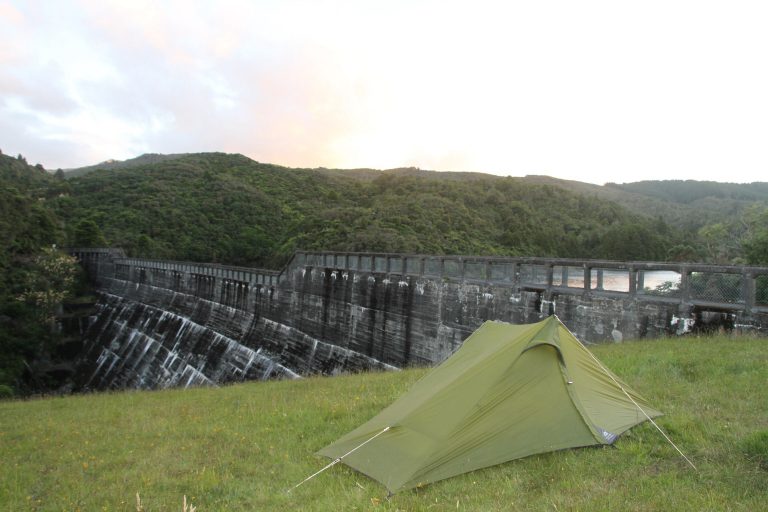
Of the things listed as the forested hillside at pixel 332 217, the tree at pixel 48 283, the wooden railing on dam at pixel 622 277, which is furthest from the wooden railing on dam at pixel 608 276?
the tree at pixel 48 283

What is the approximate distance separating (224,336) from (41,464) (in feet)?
73.8

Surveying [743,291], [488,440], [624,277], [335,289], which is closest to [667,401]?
[488,440]

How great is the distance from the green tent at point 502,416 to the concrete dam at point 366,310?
5.89 meters

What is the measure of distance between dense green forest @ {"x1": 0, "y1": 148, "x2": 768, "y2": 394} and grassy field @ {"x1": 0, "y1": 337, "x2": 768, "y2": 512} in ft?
44.1

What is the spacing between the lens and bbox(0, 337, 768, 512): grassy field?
14.6 ft

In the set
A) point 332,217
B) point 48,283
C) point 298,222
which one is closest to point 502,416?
point 332,217

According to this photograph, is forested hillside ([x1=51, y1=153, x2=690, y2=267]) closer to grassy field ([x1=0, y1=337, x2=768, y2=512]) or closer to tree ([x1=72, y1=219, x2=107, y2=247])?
tree ([x1=72, y1=219, x2=107, y2=247])

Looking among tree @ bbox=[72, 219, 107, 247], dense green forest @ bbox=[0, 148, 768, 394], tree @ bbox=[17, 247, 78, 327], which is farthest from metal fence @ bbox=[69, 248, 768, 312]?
tree @ bbox=[72, 219, 107, 247]

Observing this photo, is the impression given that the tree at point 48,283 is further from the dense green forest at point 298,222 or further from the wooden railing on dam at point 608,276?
the wooden railing on dam at point 608,276

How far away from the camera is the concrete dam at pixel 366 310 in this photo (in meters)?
10.9

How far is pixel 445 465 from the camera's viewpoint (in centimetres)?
512

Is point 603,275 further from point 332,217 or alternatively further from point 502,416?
point 332,217

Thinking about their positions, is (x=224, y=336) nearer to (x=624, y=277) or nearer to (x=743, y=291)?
(x=624, y=277)

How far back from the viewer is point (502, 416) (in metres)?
5.45
